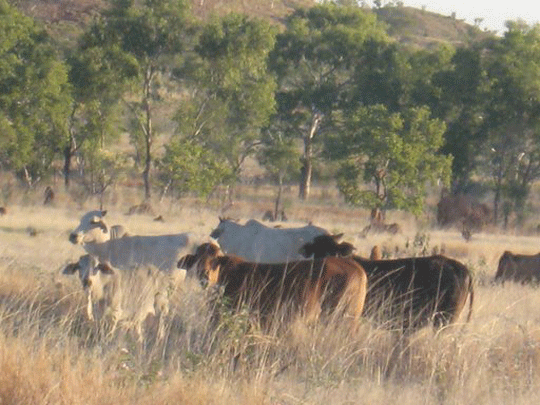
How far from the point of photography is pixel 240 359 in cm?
798

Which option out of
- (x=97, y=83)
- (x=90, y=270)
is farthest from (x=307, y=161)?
(x=90, y=270)

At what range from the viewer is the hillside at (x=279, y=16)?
8069 cm

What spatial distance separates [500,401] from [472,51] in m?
38.1

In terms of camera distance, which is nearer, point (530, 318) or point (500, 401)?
point (500, 401)

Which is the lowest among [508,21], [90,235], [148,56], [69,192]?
[69,192]

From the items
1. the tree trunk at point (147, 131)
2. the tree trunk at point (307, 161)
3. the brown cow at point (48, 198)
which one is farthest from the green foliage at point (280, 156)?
the brown cow at point (48, 198)

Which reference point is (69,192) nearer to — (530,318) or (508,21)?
(508,21)

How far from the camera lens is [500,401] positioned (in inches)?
311

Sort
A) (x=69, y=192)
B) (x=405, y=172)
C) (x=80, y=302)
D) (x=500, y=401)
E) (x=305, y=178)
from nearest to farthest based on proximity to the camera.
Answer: (x=500, y=401) < (x=80, y=302) < (x=405, y=172) < (x=69, y=192) < (x=305, y=178)

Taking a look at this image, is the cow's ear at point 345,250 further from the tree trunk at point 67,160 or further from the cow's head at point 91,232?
the tree trunk at point 67,160

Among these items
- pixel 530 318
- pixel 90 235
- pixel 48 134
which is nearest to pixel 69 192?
pixel 48 134

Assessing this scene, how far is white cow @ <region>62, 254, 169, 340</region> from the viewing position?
974 cm

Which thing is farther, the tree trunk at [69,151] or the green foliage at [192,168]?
the tree trunk at [69,151]

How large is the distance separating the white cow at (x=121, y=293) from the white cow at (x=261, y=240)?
149 inches
